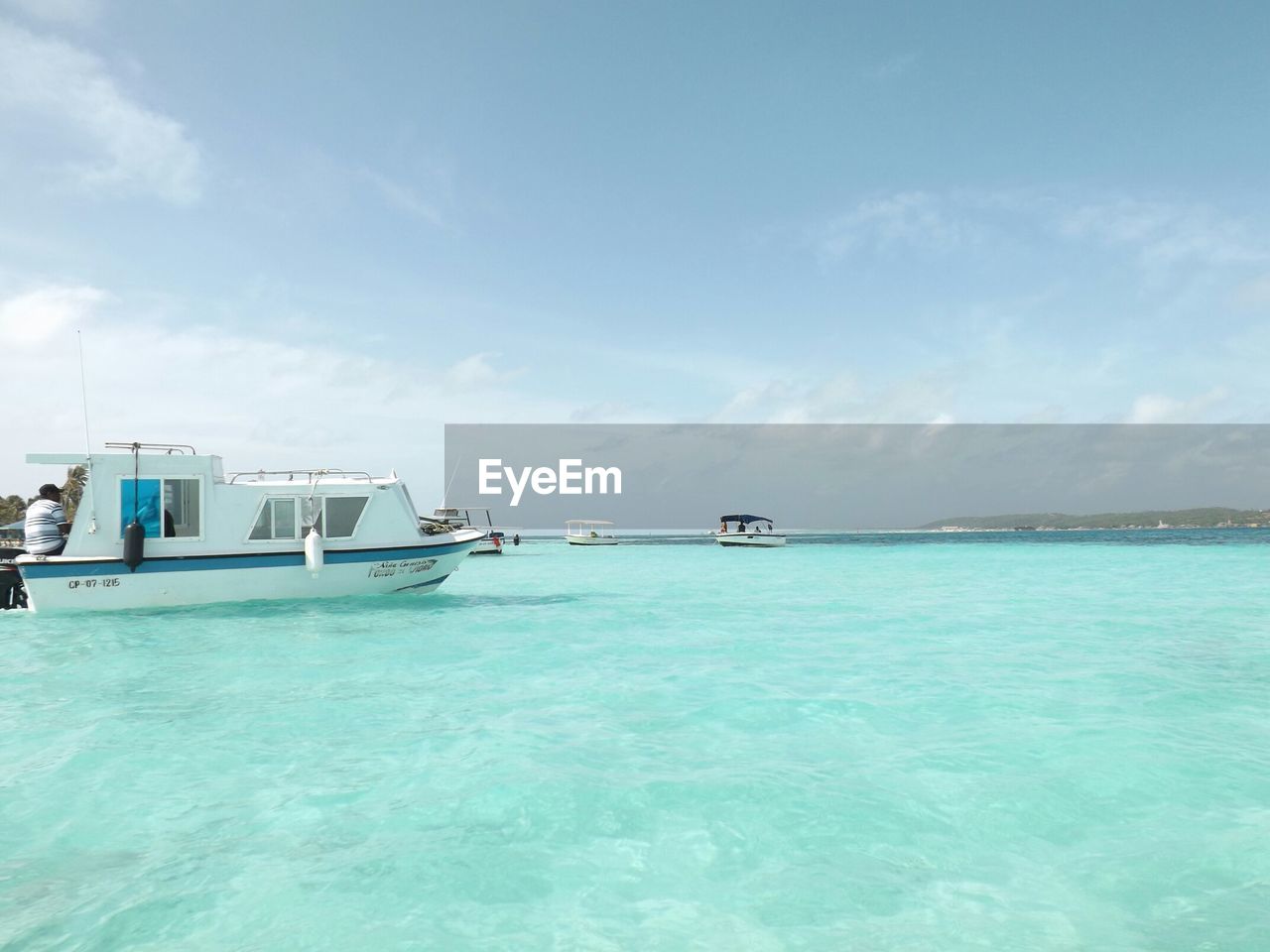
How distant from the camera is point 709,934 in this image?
470 cm

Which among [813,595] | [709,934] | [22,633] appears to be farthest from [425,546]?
[709,934]

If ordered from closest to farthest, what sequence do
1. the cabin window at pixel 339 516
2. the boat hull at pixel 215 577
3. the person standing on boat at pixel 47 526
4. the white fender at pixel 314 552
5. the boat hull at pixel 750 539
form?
the person standing on boat at pixel 47 526 → the boat hull at pixel 215 577 → the white fender at pixel 314 552 → the cabin window at pixel 339 516 → the boat hull at pixel 750 539

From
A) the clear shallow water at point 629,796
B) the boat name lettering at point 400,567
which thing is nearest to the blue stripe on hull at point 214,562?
the boat name lettering at point 400,567

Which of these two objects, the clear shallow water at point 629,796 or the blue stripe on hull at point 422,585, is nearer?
Answer: the clear shallow water at point 629,796

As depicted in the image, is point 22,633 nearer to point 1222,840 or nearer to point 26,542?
point 26,542

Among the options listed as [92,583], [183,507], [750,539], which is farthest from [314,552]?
[750,539]

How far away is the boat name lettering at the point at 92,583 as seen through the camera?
57.9ft

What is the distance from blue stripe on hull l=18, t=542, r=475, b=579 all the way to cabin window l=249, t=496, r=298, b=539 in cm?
53

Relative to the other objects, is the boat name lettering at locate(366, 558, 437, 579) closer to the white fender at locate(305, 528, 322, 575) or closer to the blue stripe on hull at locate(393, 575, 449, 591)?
the blue stripe on hull at locate(393, 575, 449, 591)

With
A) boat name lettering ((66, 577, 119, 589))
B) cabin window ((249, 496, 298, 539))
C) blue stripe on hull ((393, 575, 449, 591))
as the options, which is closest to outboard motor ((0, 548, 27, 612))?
boat name lettering ((66, 577, 119, 589))

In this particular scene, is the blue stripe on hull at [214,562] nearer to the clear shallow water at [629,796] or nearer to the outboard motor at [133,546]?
the outboard motor at [133,546]

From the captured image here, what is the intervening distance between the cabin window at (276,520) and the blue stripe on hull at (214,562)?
20.8 inches

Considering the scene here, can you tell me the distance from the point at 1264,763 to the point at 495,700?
865 centimetres

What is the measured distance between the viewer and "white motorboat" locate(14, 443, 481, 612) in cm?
1777
